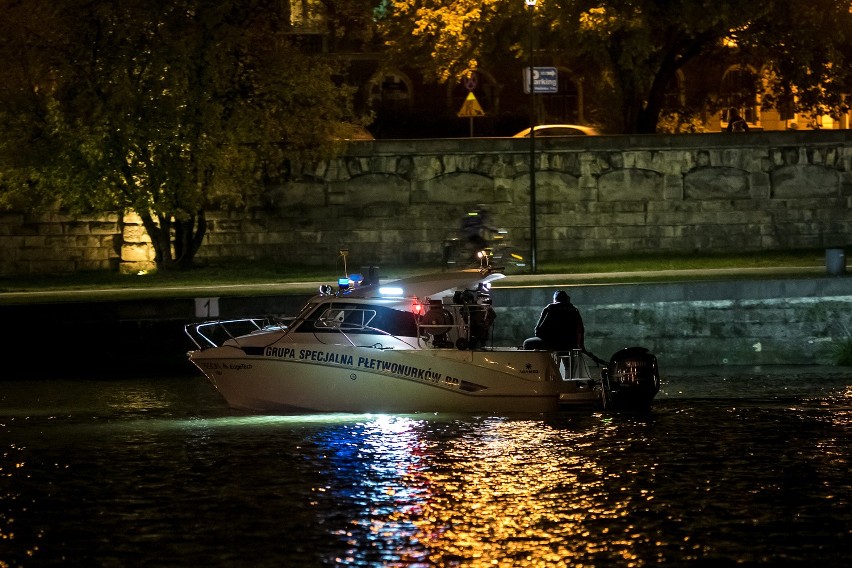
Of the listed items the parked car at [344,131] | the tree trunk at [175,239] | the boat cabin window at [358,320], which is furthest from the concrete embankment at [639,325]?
the parked car at [344,131]

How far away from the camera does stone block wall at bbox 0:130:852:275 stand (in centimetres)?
3331

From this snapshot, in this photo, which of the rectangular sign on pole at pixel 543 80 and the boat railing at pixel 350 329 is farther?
the rectangular sign on pole at pixel 543 80

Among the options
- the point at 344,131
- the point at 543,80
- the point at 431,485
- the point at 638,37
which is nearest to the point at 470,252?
the point at 543,80

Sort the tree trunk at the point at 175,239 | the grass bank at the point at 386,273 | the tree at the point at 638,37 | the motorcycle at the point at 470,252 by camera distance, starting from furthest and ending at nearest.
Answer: the tree at the point at 638,37 → the tree trunk at the point at 175,239 → the grass bank at the point at 386,273 → the motorcycle at the point at 470,252

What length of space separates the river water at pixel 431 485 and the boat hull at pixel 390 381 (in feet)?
0.86

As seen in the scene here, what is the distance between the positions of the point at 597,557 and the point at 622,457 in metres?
4.07

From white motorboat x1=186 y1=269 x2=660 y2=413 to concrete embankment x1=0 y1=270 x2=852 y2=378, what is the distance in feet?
16.9

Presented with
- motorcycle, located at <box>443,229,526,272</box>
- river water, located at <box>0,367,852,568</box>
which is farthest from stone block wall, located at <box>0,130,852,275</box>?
river water, located at <box>0,367,852,568</box>

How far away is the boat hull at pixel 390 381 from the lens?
17.4 metres

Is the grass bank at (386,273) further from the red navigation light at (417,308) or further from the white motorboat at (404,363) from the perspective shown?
the red navigation light at (417,308)

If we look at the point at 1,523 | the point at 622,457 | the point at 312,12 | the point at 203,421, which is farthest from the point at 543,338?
the point at 312,12

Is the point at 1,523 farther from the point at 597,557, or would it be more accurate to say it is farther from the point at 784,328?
the point at 784,328

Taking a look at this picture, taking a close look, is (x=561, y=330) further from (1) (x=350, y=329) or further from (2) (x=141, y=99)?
(2) (x=141, y=99)

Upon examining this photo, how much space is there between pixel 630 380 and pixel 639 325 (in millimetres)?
6650
